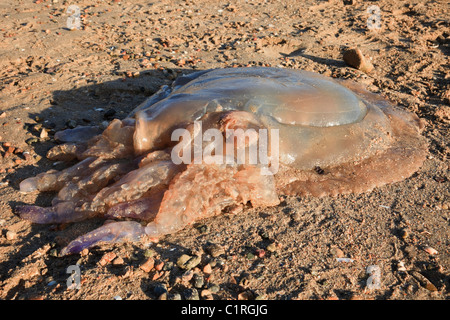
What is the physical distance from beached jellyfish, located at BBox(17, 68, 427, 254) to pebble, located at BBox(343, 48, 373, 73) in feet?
6.44

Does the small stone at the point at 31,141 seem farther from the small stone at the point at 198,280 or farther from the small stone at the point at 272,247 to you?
the small stone at the point at 272,247

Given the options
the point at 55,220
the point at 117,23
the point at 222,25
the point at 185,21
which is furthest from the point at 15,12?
the point at 55,220

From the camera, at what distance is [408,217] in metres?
3.09

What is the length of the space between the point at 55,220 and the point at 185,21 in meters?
5.03

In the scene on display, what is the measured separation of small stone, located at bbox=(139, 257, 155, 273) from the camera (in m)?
2.52

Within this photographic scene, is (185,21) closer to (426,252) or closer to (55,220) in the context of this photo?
(55,220)

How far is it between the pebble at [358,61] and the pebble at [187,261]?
13.6ft

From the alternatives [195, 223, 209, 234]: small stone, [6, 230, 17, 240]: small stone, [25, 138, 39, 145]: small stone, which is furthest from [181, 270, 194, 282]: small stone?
[25, 138, 39, 145]: small stone

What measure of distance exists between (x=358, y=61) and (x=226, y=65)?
1.89 metres

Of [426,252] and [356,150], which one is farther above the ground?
[356,150]

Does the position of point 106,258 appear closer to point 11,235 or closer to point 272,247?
point 11,235

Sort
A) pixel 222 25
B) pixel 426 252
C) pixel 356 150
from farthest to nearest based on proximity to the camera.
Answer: pixel 222 25 < pixel 356 150 < pixel 426 252

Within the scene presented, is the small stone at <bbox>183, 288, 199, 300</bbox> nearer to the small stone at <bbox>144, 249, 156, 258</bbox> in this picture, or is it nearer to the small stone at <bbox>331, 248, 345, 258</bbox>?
the small stone at <bbox>144, 249, 156, 258</bbox>

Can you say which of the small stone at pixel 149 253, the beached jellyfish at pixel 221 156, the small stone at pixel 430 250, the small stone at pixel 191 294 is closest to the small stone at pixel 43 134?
the beached jellyfish at pixel 221 156
